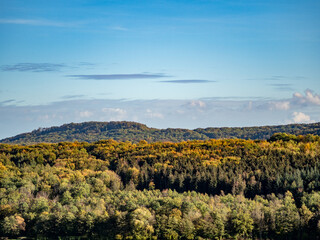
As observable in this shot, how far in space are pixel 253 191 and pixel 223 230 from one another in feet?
102

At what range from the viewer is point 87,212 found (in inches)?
3359

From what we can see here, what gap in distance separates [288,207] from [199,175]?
118 feet

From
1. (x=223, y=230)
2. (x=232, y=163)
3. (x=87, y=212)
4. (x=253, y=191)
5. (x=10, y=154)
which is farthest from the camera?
(x=10, y=154)

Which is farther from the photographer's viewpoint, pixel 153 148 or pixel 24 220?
pixel 153 148

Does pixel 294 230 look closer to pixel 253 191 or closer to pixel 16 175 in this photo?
pixel 253 191

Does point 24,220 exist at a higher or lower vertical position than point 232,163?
lower

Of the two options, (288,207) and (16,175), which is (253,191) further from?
(16,175)

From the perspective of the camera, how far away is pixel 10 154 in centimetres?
15788

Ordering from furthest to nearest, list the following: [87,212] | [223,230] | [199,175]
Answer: [199,175], [87,212], [223,230]

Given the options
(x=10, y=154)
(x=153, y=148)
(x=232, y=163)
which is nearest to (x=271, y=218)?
(x=232, y=163)

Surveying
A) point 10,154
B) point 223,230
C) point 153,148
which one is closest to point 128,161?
point 153,148

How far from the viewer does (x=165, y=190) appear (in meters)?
116

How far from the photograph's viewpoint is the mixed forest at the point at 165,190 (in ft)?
265

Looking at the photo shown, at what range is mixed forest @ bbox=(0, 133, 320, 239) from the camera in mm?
A: 80688
